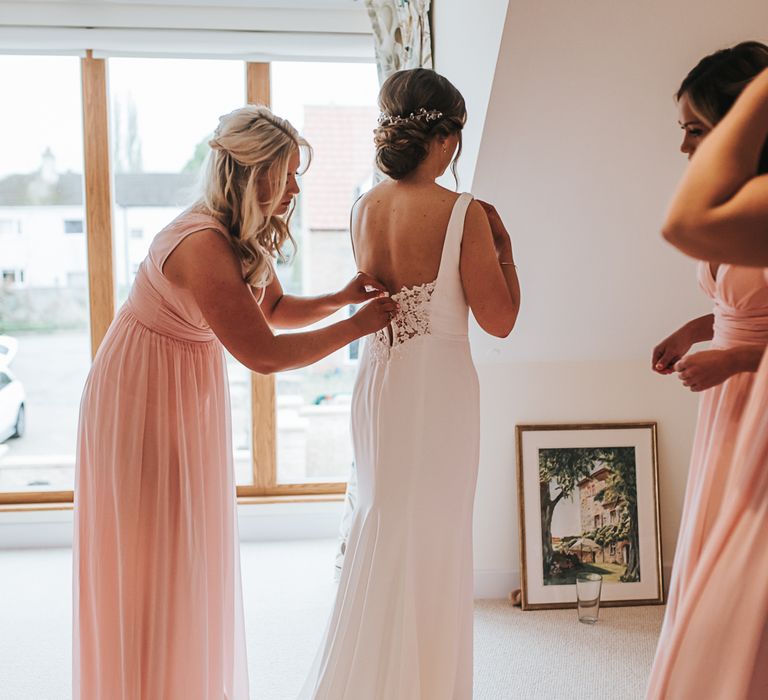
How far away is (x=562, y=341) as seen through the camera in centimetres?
308

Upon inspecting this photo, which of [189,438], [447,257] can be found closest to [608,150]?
[447,257]

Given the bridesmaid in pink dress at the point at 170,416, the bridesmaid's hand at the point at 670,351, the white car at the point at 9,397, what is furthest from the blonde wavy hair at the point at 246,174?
the white car at the point at 9,397

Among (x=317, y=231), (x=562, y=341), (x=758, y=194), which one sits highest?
(x=317, y=231)

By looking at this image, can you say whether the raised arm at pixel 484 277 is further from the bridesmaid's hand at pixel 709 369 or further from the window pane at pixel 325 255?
the window pane at pixel 325 255

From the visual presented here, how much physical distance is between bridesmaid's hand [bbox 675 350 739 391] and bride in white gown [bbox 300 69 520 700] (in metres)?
0.48

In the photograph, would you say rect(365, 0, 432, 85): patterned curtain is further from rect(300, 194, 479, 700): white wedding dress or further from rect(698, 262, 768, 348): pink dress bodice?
rect(698, 262, 768, 348): pink dress bodice

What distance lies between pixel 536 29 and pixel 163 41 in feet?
7.87

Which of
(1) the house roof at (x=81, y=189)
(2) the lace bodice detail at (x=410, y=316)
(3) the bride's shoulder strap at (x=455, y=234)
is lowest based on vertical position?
(2) the lace bodice detail at (x=410, y=316)

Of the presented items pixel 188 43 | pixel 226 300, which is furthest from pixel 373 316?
pixel 188 43

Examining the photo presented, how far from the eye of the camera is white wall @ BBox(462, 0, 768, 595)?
2053mm

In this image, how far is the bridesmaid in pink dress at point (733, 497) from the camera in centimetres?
78

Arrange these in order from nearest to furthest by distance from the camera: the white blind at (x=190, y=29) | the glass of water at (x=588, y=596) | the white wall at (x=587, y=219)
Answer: the white wall at (x=587, y=219)
the glass of water at (x=588, y=596)
the white blind at (x=190, y=29)

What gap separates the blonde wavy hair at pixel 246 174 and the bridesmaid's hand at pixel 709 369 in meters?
0.94

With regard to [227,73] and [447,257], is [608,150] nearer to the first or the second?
[447,257]
